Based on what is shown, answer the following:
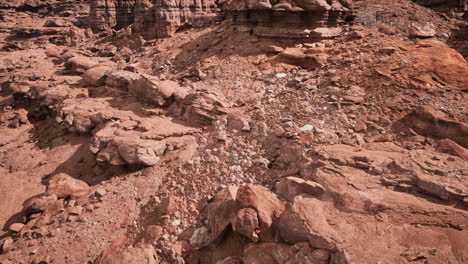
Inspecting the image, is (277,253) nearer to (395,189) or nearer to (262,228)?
(262,228)

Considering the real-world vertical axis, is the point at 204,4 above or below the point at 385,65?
above

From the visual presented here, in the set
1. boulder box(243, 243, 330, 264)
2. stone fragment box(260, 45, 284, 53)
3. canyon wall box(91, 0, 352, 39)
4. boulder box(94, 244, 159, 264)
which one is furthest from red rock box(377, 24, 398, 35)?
boulder box(94, 244, 159, 264)

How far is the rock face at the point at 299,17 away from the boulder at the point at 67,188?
1113 cm

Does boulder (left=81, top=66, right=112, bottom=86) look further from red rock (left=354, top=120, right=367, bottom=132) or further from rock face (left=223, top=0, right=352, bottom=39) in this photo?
red rock (left=354, top=120, right=367, bottom=132)

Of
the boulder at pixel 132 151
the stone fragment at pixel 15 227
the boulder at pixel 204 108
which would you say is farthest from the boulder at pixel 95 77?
the stone fragment at pixel 15 227

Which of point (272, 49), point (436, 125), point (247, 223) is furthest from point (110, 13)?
point (436, 125)

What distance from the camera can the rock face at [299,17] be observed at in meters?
12.4

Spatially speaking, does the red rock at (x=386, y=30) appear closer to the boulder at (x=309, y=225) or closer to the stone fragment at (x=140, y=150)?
the boulder at (x=309, y=225)

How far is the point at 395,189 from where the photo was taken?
5.23m

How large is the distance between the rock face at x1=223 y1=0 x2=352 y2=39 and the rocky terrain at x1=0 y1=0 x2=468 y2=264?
0.08 meters

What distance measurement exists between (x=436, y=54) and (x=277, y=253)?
10169mm

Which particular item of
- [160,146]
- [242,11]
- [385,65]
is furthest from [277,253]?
[242,11]

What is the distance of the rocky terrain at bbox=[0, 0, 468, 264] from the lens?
4.83m

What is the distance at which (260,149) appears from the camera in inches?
314
